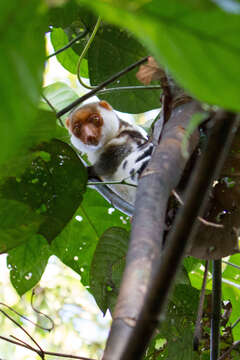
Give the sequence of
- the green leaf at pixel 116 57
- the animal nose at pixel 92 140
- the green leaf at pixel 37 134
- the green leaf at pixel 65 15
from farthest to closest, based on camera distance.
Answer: the animal nose at pixel 92 140
the green leaf at pixel 116 57
the green leaf at pixel 65 15
the green leaf at pixel 37 134

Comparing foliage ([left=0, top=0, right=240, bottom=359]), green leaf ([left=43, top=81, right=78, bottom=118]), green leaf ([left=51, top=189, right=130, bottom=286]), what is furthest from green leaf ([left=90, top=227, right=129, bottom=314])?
green leaf ([left=43, top=81, right=78, bottom=118])

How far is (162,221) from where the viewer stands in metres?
0.76

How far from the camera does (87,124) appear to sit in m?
4.11

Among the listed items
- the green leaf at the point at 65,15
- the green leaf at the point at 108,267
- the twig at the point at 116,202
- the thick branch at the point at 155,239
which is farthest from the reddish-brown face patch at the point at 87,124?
the thick branch at the point at 155,239

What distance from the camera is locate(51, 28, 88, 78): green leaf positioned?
231cm

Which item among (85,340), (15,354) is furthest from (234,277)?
(85,340)

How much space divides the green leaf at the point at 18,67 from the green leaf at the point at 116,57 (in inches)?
57.1

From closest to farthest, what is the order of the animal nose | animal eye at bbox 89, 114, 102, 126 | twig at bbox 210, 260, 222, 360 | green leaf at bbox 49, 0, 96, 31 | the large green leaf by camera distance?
the large green leaf, twig at bbox 210, 260, 222, 360, green leaf at bbox 49, 0, 96, 31, the animal nose, animal eye at bbox 89, 114, 102, 126

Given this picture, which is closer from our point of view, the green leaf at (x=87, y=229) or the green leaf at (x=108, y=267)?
the green leaf at (x=108, y=267)

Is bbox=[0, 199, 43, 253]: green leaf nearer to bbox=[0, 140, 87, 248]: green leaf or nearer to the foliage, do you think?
the foliage

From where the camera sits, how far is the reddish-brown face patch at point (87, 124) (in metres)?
3.93

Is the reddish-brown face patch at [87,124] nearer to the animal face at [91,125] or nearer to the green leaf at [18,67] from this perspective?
the animal face at [91,125]

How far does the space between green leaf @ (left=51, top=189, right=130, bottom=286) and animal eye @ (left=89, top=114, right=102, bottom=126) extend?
2.00m

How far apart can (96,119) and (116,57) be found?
6.99 feet
